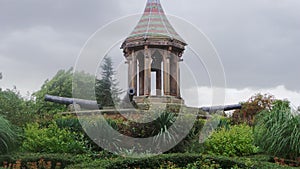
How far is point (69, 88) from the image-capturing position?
1288 inches

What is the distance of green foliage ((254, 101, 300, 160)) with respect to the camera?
28.6 ft

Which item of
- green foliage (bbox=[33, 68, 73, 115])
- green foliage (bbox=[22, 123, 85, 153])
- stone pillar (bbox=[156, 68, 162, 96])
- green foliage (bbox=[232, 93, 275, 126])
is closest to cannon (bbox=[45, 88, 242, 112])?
green foliage (bbox=[232, 93, 275, 126])

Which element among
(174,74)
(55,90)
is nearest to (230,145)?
(174,74)

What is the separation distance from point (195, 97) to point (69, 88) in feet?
77.4

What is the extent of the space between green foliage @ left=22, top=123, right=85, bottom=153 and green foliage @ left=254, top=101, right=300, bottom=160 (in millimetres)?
4254

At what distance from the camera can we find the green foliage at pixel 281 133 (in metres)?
8.72

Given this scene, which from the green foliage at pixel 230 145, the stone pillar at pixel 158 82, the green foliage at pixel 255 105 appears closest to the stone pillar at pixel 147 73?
the stone pillar at pixel 158 82

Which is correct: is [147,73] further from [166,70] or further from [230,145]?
[230,145]

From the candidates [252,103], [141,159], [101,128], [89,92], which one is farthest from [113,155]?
[252,103]

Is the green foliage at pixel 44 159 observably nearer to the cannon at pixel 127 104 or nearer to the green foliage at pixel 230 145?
the green foliage at pixel 230 145

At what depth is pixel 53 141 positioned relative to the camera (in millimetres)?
9977

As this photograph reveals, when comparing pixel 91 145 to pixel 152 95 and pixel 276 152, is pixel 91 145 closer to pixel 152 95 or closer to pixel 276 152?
pixel 276 152

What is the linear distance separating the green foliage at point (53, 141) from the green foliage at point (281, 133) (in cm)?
425

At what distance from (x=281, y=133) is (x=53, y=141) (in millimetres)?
5271
